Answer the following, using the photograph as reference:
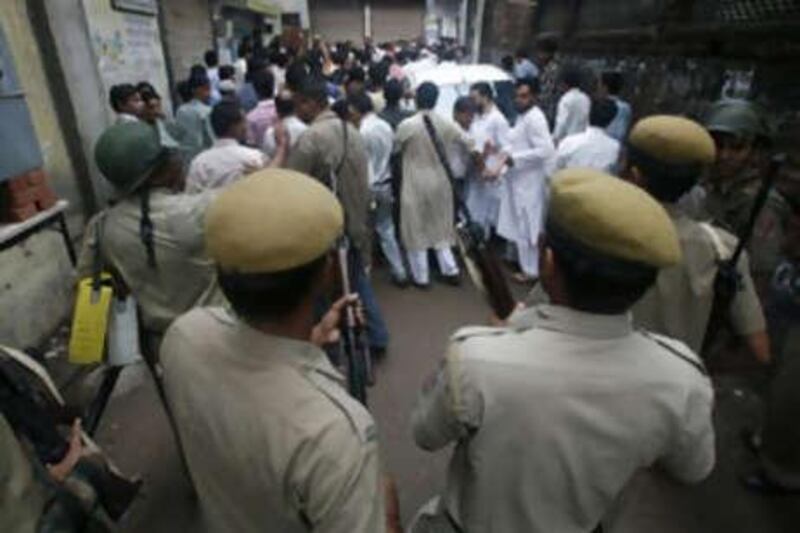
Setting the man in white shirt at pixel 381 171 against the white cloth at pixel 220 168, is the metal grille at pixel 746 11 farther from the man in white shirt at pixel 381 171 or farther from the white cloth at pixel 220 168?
the white cloth at pixel 220 168

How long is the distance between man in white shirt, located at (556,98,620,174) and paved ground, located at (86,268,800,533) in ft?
5.97

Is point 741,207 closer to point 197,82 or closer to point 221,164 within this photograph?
point 221,164

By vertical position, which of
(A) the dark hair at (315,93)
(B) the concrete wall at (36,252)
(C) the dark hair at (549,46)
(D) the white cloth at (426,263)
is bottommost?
(D) the white cloth at (426,263)

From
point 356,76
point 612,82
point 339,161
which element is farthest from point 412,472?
point 612,82

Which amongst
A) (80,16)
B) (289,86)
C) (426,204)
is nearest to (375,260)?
(426,204)

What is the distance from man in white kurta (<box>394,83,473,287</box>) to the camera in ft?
15.3

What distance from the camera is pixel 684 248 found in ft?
6.10

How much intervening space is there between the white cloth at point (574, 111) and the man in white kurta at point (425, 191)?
1.41 metres

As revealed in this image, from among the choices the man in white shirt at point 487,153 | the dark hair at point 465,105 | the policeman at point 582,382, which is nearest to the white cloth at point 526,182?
the man in white shirt at point 487,153

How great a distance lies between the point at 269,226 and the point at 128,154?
1355 millimetres

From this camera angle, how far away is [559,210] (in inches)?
45.2

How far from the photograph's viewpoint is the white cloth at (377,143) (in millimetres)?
4727

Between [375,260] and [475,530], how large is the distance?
14.9 ft

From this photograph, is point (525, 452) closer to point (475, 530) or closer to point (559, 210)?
point (475, 530)
